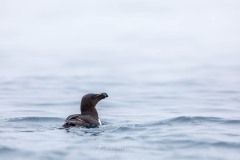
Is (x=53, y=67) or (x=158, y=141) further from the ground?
(x=53, y=67)

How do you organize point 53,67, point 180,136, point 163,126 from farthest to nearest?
point 53,67, point 163,126, point 180,136

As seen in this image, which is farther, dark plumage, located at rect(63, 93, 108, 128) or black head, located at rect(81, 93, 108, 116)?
black head, located at rect(81, 93, 108, 116)

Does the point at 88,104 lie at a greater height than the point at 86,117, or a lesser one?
greater

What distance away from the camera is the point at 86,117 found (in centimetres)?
1756

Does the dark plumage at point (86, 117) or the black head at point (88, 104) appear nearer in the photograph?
the dark plumage at point (86, 117)

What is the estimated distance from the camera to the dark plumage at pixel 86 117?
16.7 m

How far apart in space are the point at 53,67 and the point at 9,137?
80.8 ft

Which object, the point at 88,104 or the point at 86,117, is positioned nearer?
the point at 86,117

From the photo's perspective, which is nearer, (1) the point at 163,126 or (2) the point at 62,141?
(2) the point at 62,141

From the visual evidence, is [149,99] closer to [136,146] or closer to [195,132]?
[195,132]

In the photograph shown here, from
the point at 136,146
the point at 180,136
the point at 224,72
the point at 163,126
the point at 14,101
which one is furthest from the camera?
the point at 224,72

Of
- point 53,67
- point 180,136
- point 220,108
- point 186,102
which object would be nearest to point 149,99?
point 186,102

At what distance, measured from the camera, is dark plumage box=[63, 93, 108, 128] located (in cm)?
1673

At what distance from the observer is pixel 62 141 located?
49.8ft
